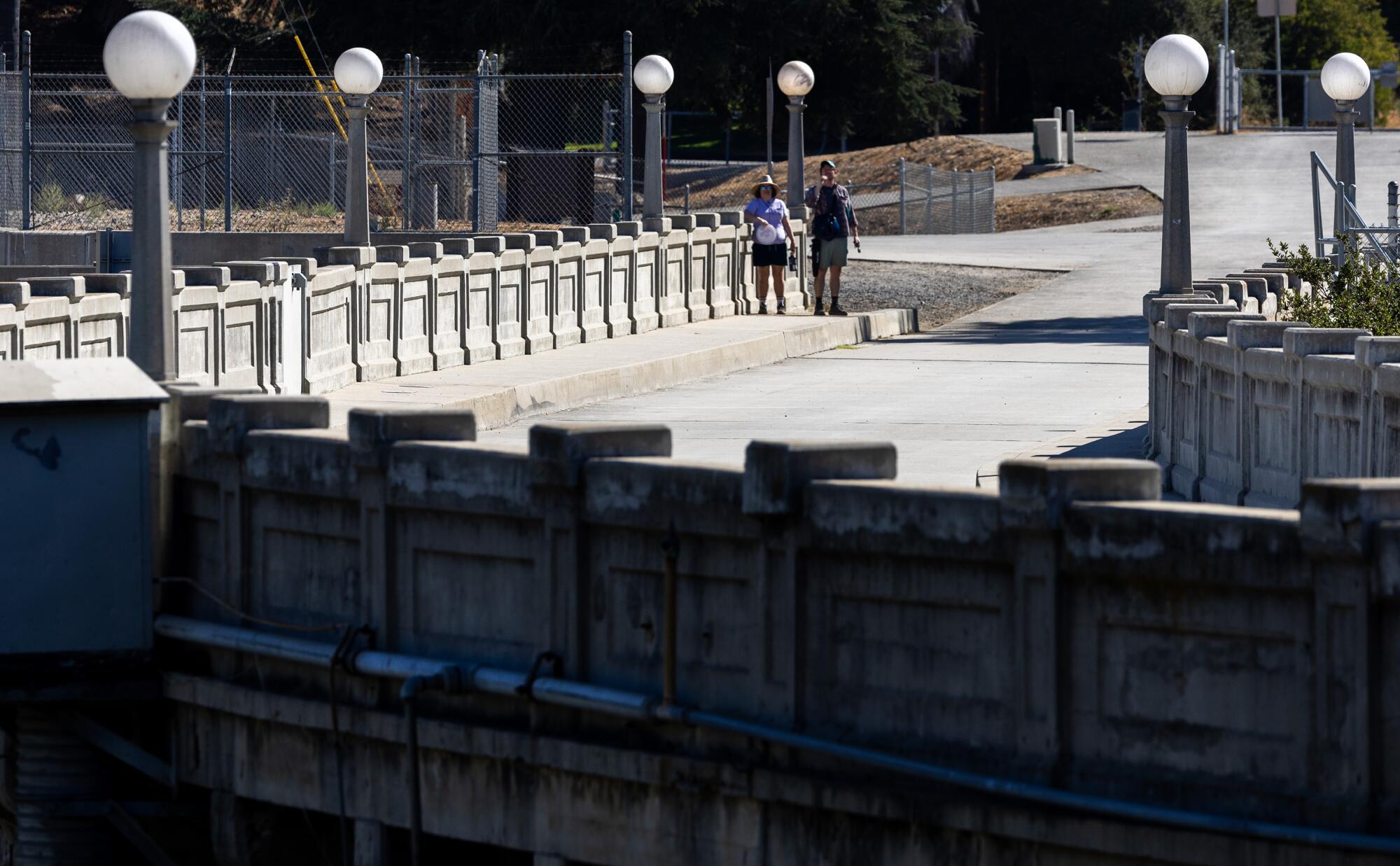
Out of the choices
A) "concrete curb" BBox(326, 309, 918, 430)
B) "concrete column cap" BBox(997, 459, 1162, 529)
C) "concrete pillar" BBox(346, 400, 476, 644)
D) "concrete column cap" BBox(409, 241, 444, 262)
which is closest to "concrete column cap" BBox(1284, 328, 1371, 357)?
"concrete column cap" BBox(997, 459, 1162, 529)

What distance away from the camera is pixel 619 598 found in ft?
28.2

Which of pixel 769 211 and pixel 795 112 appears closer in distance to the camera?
pixel 769 211

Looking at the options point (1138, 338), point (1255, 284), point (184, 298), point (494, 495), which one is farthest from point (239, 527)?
point (1138, 338)

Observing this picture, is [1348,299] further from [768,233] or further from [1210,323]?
[768,233]

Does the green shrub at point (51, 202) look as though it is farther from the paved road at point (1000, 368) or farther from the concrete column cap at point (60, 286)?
the concrete column cap at point (60, 286)

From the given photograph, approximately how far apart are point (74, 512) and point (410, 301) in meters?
10.9

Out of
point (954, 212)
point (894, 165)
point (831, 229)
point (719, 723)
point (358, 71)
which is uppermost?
point (894, 165)

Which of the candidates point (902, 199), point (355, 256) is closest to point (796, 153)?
point (355, 256)

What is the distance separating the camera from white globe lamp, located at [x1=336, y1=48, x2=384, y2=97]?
2184 centimetres

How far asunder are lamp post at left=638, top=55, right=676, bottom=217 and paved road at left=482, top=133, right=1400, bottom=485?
277 centimetres

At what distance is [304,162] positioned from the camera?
3419cm

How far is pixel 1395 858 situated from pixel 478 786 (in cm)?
383

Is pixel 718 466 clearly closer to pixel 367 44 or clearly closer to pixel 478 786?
pixel 478 786

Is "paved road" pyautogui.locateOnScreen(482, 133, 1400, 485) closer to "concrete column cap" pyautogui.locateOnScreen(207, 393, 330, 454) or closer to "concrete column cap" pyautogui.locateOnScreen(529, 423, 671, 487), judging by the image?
"concrete column cap" pyautogui.locateOnScreen(207, 393, 330, 454)
